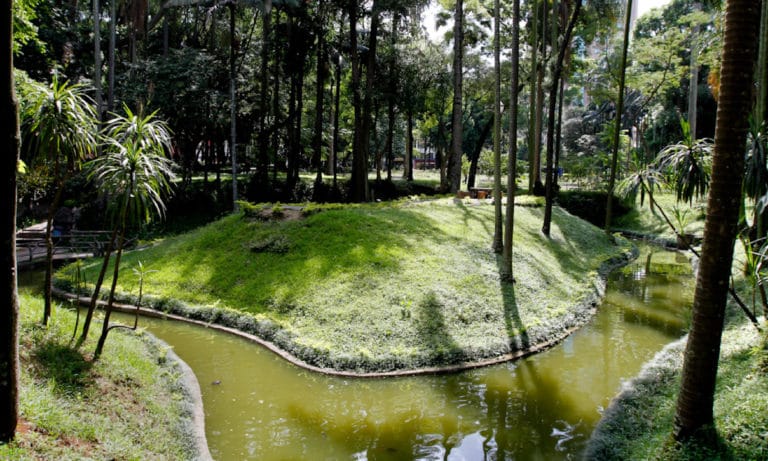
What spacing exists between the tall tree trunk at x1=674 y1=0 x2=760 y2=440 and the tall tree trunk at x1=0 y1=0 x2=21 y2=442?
6.19m

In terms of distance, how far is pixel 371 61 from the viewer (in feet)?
72.4

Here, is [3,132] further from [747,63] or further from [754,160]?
[754,160]

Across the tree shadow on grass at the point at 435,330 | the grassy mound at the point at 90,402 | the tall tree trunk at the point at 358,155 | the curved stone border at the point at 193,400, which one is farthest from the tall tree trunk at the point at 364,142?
the grassy mound at the point at 90,402

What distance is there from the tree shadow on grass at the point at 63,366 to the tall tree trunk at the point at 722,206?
21.4 feet

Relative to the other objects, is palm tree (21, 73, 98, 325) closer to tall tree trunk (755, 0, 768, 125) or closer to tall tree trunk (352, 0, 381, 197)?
tall tree trunk (755, 0, 768, 125)

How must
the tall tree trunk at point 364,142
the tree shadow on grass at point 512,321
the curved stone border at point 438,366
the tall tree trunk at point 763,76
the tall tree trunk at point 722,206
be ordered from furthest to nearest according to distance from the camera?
the tall tree trunk at point 364,142, the tree shadow on grass at point 512,321, the tall tree trunk at point 763,76, the curved stone border at point 438,366, the tall tree trunk at point 722,206

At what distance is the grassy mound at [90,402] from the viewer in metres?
4.85

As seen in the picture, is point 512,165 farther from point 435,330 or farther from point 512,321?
point 435,330

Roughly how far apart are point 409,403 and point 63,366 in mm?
4548

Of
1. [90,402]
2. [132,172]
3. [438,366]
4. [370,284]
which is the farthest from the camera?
[370,284]

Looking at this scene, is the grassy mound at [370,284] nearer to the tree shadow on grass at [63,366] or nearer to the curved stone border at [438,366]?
the curved stone border at [438,366]

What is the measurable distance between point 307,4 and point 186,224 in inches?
448

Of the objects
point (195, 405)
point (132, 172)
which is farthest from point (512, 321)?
point (132, 172)

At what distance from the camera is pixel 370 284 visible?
11281mm
